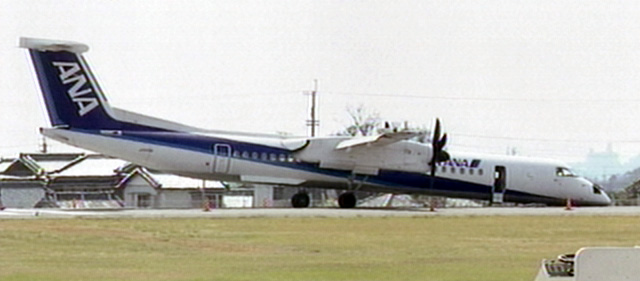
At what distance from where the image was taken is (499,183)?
4978 centimetres

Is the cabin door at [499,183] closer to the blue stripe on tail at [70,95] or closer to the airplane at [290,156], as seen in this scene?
the airplane at [290,156]

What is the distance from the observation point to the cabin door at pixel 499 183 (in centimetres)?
4975

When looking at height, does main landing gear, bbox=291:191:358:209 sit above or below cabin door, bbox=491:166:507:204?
below

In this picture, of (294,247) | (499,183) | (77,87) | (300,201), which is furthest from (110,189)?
(294,247)

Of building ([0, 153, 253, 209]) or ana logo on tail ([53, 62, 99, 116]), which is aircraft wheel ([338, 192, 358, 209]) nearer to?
ana logo on tail ([53, 62, 99, 116])

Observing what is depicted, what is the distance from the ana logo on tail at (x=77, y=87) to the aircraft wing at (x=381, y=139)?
1014 centimetres

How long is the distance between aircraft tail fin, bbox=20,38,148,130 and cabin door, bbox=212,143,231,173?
3125 millimetres

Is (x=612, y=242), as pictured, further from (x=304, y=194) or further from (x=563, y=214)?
(x=304, y=194)

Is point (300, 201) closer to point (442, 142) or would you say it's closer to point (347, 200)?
point (347, 200)

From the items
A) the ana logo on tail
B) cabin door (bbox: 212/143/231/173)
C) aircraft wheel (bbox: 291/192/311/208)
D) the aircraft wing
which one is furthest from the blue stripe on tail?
the aircraft wing

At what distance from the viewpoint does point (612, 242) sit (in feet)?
83.3

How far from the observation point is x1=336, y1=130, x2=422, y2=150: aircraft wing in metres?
46.6

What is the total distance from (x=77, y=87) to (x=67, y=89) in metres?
0.40

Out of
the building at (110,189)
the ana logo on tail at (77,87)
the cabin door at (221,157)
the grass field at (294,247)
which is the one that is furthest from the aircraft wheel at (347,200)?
the building at (110,189)
